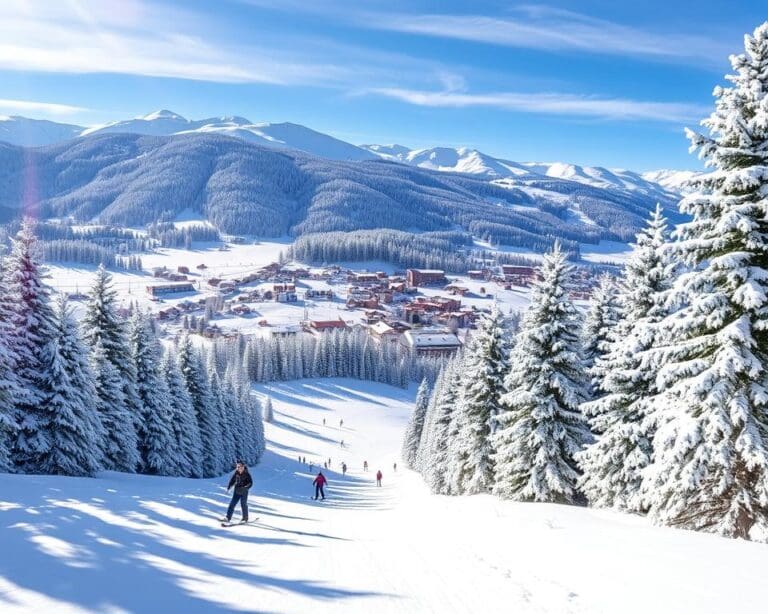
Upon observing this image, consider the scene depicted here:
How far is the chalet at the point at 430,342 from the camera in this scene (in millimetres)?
138125

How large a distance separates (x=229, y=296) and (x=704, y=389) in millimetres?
191122

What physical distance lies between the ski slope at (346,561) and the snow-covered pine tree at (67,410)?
6.11 meters

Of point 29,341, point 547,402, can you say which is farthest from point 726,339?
point 29,341

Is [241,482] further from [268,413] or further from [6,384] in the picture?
[268,413]

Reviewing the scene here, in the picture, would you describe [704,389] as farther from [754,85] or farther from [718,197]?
[754,85]

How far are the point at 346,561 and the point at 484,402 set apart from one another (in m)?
17.3

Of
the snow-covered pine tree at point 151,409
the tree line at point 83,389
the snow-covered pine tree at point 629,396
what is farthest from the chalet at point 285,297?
the snow-covered pine tree at point 629,396

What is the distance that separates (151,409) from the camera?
2759 centimetres

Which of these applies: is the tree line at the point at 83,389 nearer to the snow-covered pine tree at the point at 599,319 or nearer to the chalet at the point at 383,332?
the snow-covered pine tree at the point at 599,319

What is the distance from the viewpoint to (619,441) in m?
17.3

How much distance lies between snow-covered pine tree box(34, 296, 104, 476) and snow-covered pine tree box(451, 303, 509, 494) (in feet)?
55.4

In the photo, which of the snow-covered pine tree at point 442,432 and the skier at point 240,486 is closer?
the skier at point 240,486

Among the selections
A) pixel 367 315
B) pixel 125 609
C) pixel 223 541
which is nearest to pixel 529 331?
pixel 223 541

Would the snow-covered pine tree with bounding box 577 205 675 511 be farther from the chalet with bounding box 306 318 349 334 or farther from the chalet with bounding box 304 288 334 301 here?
the chalet with bounding box 304 288 334 301
